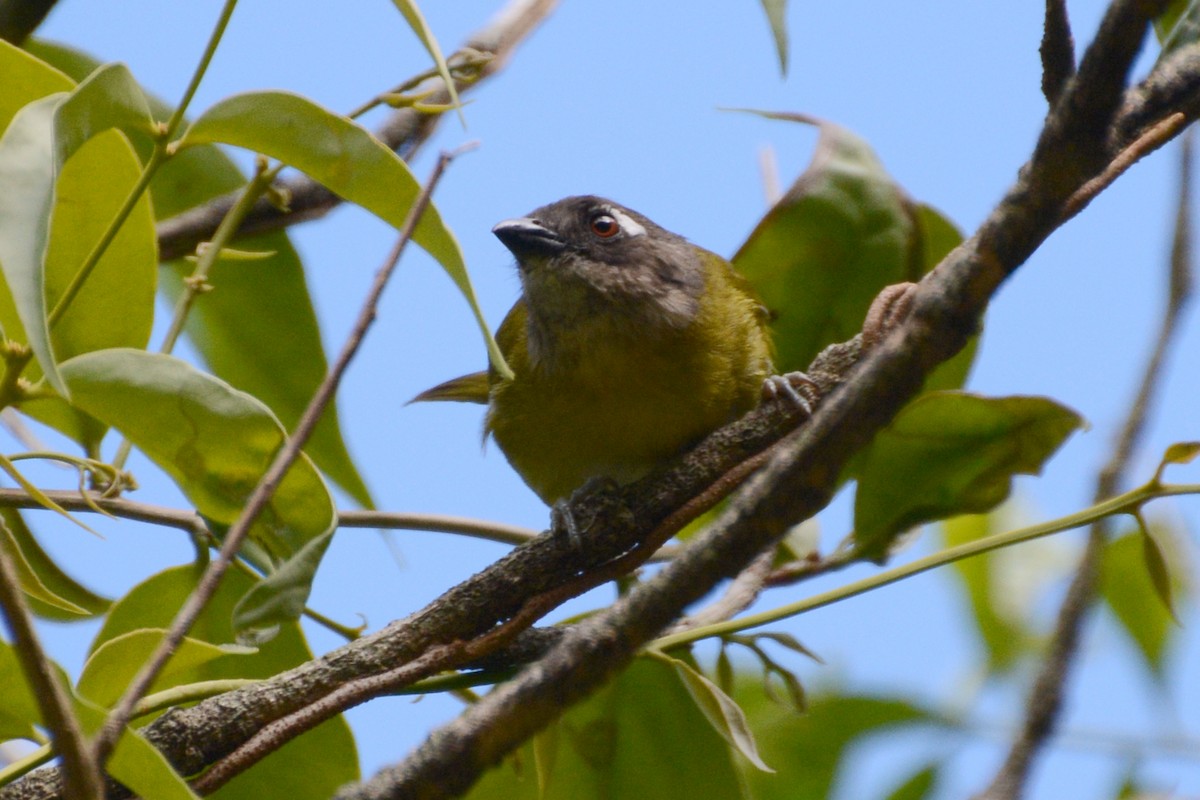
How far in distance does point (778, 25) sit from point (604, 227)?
1863 millimetres

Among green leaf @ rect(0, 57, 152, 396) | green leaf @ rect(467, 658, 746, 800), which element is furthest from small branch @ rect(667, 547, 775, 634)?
green leaf @ rect(0, 57, 152, 396)

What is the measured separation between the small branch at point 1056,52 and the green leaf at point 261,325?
162 cm

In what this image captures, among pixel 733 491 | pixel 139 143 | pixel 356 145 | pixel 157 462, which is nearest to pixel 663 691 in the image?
pixel 733 491

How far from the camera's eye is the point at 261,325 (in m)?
2.65

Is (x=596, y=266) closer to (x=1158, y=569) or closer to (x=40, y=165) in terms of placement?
(x=1158, y=569)

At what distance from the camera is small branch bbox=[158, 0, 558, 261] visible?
259 centimetres

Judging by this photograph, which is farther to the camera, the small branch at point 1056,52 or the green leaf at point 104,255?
the green leaf at point 104,255

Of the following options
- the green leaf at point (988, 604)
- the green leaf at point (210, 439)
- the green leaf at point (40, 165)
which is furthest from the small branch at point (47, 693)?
the green leaf at point (988, 604)

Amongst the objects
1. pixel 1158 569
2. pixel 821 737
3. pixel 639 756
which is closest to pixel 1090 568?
pixel 1158 569

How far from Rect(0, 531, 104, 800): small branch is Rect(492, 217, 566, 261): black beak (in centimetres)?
251

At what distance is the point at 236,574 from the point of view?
2.17 meters

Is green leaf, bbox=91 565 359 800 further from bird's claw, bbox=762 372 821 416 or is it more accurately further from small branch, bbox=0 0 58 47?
small branch, bbox=0 0 58 47

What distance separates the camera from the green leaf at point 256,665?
6.40 feet

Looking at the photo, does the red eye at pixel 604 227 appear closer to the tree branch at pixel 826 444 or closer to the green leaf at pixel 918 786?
the green leaf at pixel 918 786
